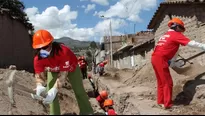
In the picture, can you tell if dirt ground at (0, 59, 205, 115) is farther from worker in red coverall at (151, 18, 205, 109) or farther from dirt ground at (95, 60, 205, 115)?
worker in red coverall at (151, 18, 205, 109)

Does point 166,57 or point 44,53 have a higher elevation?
point 44,53

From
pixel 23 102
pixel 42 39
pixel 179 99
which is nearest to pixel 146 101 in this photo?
pixel 179 99

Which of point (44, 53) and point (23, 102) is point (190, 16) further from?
point (44, 53)

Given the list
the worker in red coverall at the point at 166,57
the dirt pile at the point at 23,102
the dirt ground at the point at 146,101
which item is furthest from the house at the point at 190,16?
the worker in red coverall at the point at 166,57

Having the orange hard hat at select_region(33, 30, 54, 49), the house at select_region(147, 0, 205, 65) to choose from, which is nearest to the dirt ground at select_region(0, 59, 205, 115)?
the orange hard hat at select_region(33, 30, 54, 49)

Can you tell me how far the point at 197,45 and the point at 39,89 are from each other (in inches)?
118

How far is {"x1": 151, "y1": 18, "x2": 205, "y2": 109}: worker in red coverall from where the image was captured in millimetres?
6035

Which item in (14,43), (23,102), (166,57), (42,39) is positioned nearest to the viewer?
(42,39)

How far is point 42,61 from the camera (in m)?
5.21

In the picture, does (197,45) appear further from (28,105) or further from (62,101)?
(62,101)

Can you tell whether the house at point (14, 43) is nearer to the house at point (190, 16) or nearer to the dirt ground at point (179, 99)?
the house at point (190, 16)

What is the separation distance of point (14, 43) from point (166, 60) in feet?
43.9

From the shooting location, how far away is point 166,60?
6266 mm

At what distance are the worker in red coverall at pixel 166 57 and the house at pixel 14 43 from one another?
11039 mm
